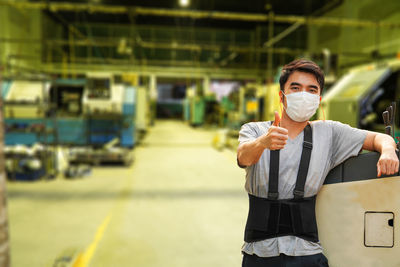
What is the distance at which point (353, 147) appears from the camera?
2.48ft

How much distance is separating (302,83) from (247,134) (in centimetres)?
15

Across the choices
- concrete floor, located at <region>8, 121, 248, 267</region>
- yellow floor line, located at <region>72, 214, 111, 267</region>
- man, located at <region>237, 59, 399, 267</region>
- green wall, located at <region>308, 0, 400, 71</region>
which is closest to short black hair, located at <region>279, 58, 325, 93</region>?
man, located at <region>237, 59, 399, 267</region>

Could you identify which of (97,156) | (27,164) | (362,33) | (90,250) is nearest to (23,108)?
(97,156)

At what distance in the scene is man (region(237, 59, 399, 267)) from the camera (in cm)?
65

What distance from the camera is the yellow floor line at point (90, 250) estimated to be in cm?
260

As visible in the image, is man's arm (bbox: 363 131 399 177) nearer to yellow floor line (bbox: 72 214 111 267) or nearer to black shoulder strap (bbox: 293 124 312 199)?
black shoulder strap (bbox: 293 124 312 199)

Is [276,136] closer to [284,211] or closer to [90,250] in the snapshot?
[284,211]

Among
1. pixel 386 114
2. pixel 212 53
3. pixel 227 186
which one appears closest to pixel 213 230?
pixel 227 186

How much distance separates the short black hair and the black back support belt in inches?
4.5

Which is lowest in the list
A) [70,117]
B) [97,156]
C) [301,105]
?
[97,156]

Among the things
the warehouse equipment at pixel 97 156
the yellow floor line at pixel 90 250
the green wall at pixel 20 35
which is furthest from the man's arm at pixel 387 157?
the green wall at pixel 20 35

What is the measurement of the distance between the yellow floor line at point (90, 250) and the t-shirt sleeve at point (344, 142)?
92.3 inches

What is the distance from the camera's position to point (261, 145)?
0.62 m

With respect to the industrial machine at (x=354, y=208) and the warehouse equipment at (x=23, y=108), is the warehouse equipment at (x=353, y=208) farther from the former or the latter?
the warehouse equipment at (x=23, y=108)
